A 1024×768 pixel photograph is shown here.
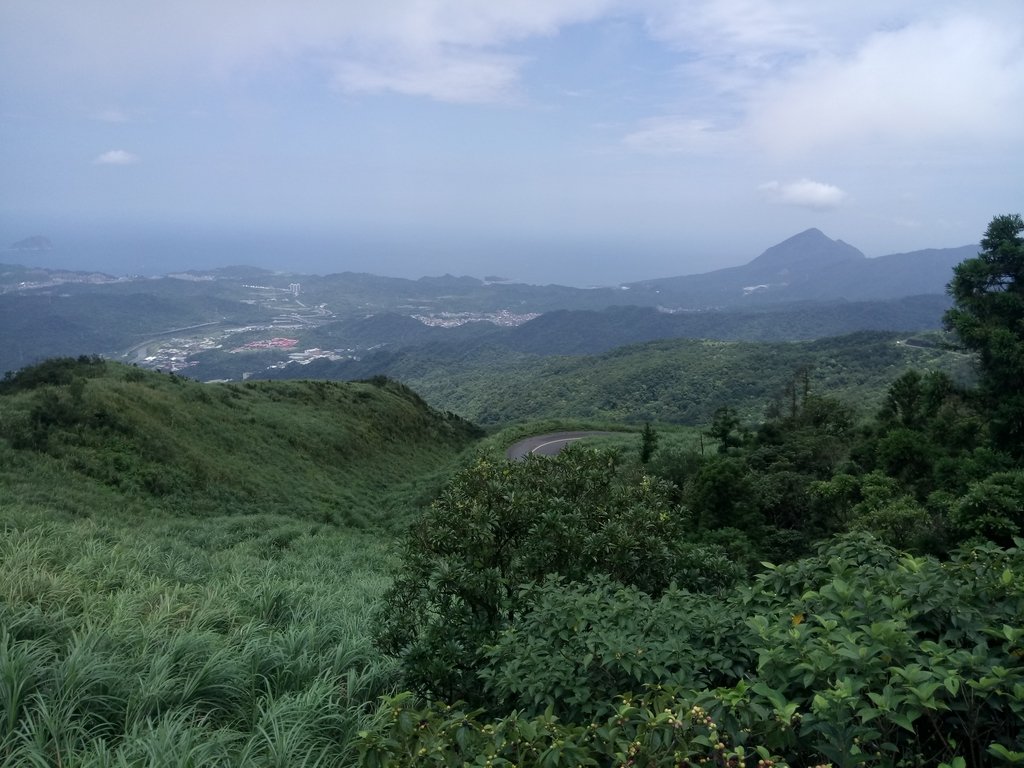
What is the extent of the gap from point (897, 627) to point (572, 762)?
137 centimetres

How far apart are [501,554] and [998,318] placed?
15.7 m

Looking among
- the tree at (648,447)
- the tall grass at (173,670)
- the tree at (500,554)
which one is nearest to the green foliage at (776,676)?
the tree at (500,554)

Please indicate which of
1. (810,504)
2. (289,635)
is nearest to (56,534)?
(289,635)

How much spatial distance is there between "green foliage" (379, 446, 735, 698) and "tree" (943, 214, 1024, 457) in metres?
13.1

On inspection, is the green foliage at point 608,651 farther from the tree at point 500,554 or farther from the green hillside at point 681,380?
the green hillside at point 681,380

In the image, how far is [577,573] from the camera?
14.2 feet

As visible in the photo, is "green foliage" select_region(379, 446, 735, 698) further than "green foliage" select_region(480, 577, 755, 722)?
Yes

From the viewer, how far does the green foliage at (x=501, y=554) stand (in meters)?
3.68

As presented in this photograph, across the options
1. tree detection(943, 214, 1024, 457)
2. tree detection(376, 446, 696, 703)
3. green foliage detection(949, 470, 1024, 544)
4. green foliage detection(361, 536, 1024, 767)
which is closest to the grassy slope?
tree detection(376, 446, 696, 703)

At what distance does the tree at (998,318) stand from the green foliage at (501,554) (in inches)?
515

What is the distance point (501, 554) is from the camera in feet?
15.0

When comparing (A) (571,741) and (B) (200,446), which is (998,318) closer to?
(A) (571,741)

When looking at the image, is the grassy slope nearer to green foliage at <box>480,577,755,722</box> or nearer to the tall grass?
the tall grass

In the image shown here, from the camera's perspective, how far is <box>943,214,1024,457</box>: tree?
13.9m
